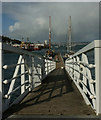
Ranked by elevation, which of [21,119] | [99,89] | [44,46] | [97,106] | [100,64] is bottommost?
[21,119]

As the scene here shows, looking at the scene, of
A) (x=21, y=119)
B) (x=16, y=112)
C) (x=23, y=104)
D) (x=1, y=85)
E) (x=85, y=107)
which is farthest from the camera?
(x=23, y=104)

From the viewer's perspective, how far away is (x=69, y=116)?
2.69 meters

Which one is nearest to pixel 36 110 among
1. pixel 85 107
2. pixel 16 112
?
pixel 16 112

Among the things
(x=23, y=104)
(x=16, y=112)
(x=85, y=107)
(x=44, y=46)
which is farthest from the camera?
(x=44, y=46)

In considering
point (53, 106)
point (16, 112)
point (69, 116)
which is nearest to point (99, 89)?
point (69, 116)

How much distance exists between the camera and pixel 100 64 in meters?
2.63

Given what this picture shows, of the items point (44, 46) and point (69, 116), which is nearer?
point (69, 116)

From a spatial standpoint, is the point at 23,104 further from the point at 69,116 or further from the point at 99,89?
the point at 99,89

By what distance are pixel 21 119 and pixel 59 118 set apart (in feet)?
2.12

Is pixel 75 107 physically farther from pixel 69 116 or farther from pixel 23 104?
pixel 23 104

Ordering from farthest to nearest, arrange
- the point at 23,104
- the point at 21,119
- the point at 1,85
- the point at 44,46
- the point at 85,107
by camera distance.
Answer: the point at 44,46 → the point at 23,104 → the point at 85,107 → the point at 1,85 → the point at 21,119

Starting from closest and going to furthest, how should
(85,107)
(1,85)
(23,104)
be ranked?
(1,85), (85,107), (23,104)

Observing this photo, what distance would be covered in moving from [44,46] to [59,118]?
74.6 m

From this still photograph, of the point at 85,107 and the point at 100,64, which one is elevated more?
the point at 100,64
